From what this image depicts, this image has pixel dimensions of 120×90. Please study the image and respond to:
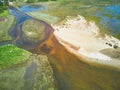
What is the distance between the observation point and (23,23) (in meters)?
45.2

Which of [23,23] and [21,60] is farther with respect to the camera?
[23,23]

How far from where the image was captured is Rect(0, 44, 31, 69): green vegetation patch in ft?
98.5

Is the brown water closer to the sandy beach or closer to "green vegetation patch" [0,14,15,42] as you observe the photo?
the sandy beach

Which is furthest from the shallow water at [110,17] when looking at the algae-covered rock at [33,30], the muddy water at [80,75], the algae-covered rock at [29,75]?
the algae-covered rock at [29,75]

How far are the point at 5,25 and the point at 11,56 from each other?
15.5m

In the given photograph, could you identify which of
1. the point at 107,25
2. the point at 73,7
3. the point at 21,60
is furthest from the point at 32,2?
the point at 21,60

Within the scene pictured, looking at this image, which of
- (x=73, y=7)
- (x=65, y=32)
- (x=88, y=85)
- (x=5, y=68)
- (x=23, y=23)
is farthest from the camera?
(x=73, y=7)

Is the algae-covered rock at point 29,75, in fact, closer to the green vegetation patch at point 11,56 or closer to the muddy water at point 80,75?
the green vegetation patch at point 11,56

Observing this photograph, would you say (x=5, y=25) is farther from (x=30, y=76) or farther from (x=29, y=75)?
(x=30, y=76)

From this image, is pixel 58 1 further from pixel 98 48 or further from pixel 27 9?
pixel 98 48

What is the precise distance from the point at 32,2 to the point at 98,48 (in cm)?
3555

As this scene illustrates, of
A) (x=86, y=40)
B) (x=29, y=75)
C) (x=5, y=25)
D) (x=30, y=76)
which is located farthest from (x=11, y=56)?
(x=5, y=25)

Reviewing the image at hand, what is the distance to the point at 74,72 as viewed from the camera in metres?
28.4

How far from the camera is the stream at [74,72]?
2559cm
